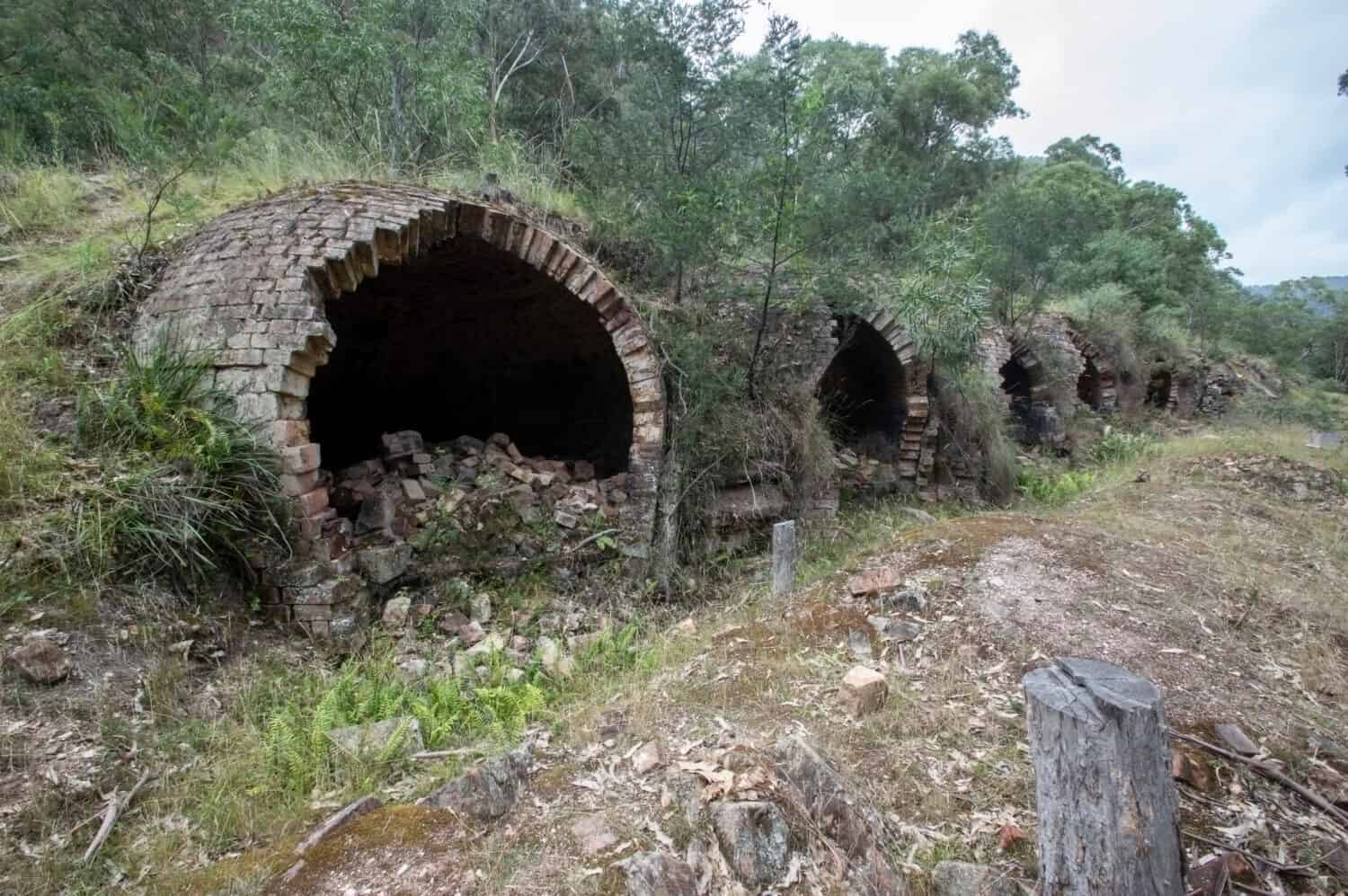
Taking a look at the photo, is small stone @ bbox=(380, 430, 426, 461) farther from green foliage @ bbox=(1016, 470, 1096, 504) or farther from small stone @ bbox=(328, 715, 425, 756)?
green foliage @ bbox=(1016, 470, 1096, 504)

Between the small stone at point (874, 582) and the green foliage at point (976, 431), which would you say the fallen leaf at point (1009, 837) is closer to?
the small stone at point (874, 582)

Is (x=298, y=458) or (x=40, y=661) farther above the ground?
(x=298, y=458)

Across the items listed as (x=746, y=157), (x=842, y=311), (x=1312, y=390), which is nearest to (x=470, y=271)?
(x=746, y=157)

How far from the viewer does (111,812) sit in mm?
2225

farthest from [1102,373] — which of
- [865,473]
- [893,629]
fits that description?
[893,629]

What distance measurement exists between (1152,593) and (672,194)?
15.1 ft

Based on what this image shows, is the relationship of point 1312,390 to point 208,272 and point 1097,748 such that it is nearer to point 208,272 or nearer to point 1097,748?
point 1097,748

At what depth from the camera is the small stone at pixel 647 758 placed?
246 cm

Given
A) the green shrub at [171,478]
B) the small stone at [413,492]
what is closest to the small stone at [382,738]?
the green shrub at [171,478]

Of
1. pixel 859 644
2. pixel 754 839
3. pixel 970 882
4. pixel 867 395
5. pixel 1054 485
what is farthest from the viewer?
pixel 1054 485

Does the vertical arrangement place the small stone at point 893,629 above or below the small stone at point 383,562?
above

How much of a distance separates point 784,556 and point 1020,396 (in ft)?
35.3

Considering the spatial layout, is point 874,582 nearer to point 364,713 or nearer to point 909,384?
point 364,713

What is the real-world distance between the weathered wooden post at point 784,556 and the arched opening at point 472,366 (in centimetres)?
225
